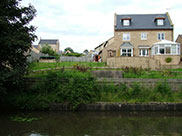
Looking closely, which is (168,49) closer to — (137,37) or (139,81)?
(137,37)

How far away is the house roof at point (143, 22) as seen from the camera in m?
37.2

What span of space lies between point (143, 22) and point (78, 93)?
28.6 metres

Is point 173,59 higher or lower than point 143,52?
lower

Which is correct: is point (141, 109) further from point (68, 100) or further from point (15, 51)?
point (15, 51)

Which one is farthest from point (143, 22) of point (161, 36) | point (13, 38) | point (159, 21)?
point (13, 38)

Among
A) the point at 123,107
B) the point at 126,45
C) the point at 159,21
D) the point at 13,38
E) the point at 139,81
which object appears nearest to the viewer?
the point at 13,38

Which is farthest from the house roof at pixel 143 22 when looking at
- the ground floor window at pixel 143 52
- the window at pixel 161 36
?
the ground floor window at pixel 143 52

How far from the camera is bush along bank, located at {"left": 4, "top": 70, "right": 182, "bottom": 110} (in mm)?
15023

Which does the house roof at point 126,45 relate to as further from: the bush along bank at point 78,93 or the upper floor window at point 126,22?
the bush along bank at point 78,93

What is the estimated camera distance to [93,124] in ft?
38.8

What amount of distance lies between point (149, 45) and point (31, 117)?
1147 inches

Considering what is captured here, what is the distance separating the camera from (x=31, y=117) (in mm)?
13156

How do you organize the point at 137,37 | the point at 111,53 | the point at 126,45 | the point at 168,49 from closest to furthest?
1. the point at 168,49
2. the point at 111,53
3. the point at 126,45
4. the point at 137,37

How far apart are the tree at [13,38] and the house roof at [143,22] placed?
24.7 m
